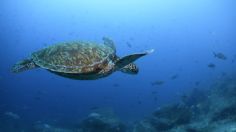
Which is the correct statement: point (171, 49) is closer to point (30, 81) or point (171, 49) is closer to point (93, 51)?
point (30, 81)

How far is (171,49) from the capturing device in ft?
559

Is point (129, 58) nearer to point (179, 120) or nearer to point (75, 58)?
point (75, 58)

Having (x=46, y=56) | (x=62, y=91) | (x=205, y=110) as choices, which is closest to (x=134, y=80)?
(x=62, y=91)

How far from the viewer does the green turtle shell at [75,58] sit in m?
6.20

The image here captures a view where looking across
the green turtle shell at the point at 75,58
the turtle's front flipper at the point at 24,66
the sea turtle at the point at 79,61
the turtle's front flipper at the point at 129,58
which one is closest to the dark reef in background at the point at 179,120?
the sea turtle at the point at 79,61

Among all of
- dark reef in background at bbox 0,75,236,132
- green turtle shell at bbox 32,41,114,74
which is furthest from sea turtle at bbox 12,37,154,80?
dark reef in background at bbox 0,75,236,132

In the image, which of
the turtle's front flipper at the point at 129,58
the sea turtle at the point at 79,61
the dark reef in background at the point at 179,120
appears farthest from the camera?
the dark reef in background at the point at 179,120

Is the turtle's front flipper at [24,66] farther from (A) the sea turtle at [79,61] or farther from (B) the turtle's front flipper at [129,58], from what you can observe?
(B) the turtle's front flipper at [129,58]

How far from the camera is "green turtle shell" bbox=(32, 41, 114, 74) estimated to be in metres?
6.20

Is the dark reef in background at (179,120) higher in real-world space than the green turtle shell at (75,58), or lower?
lower

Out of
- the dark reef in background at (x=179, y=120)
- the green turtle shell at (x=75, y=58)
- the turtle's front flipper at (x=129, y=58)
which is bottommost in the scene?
the dark reef in background at (x=179, y=120)

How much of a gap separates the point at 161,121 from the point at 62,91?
7737cm

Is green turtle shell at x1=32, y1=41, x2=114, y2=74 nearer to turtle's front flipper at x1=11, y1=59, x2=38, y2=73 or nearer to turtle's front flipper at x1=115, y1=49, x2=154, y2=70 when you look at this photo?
turtle's front flipper at x1=11, y1=59, x2=38, y2=73

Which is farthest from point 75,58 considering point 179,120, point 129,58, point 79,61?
point 179,120
